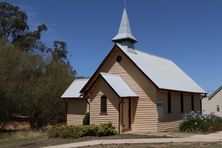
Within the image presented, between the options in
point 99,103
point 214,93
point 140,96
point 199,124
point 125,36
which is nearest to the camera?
point 99,103

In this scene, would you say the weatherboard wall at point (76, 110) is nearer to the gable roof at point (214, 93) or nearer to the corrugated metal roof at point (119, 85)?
the corrugated metal roof at point (119, 85)

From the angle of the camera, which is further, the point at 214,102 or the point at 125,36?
the point at 214,102

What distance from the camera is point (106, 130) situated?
2406 centimetres

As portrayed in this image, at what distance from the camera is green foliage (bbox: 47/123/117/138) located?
23.4m

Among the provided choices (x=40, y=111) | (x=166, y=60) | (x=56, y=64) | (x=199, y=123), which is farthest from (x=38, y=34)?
(x=199, y=123)

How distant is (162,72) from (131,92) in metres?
4.70

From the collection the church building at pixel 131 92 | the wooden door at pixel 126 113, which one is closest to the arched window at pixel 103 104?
the church building at pixel 131 92

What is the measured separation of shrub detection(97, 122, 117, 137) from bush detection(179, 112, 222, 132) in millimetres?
6235

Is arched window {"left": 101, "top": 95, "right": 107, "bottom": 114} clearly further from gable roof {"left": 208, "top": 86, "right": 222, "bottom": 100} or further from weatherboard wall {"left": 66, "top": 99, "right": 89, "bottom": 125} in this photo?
gable roof {"left": 208, "top": 86, "right": 222, "bottom": 100}

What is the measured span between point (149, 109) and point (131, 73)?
10.5ft

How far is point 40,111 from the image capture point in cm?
3731

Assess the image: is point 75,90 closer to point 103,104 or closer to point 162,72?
point 103,104

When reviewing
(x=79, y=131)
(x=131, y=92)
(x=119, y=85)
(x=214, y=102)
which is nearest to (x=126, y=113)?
(x=131, y=92)

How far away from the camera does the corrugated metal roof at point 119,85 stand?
26203mm
